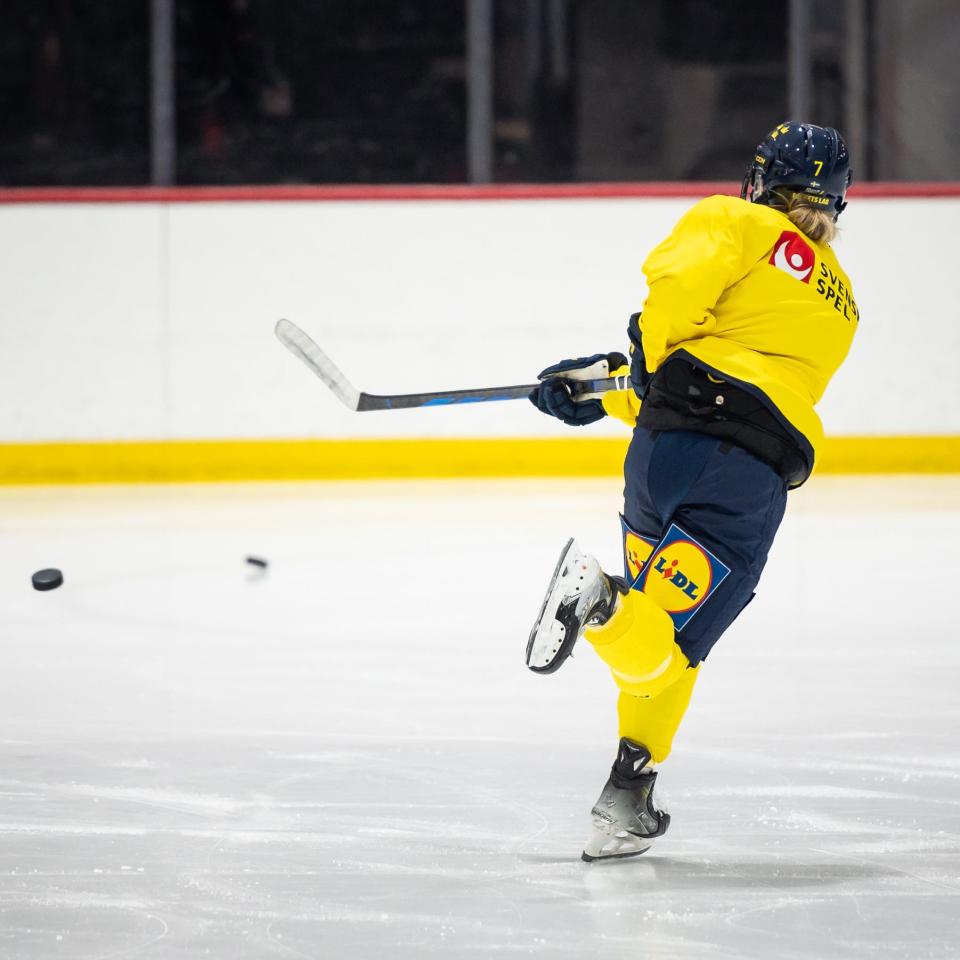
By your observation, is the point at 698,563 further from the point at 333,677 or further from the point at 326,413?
the point at 326,413

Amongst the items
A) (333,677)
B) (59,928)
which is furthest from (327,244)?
(59,928)

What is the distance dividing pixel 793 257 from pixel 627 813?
2.62ft

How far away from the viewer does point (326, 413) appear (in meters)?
6.89

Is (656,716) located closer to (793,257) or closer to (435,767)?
(435,767)

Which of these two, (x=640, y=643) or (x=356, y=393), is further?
(x=356, y=393)

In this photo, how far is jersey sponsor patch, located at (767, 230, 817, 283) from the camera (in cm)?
206

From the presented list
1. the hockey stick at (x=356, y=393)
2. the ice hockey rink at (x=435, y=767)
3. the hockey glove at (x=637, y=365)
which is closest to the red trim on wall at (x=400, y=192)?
the ice hockey rink at (x=435, y=767)

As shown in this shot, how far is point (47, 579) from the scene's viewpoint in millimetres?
4258

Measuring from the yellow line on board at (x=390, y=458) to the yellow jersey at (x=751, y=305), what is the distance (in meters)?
4.74

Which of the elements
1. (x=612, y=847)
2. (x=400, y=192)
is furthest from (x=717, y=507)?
(x=400, y=192)

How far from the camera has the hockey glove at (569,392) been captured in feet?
7.61

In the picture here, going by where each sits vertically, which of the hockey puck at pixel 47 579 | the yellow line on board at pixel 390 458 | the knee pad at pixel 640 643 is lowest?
the yellow line on board at pixel 390 458

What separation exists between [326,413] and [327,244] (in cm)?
77

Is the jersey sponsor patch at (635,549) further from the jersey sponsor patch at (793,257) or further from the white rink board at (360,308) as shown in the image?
the white rink board at (360,308)
